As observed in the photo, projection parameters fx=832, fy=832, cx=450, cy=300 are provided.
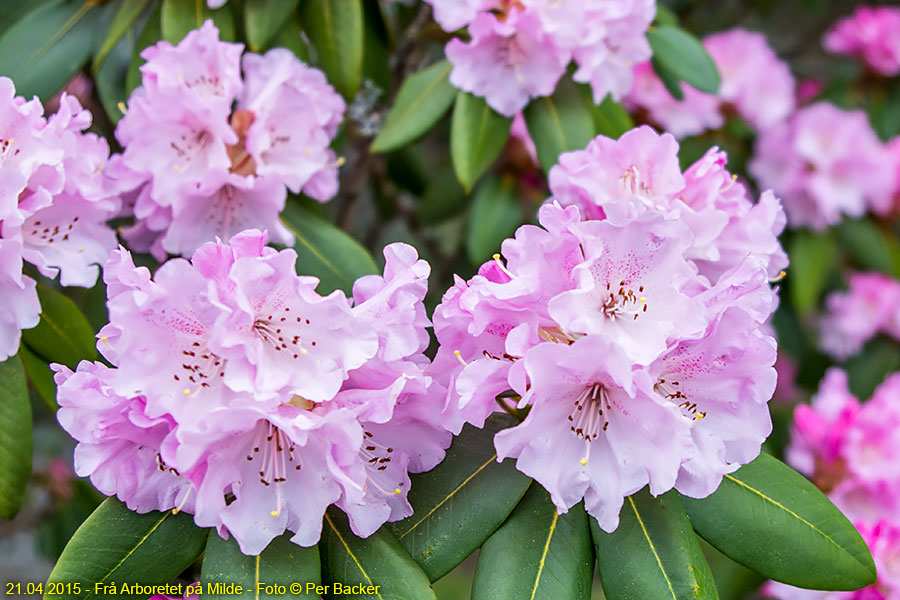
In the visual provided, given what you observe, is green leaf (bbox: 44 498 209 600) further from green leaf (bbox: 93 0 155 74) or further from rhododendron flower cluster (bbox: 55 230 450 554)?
green leaf (bbox: 93 0 155 74)

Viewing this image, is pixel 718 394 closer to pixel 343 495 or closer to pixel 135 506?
pixel 343 495

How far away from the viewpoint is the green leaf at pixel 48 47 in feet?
4.14

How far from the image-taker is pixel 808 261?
1925 mm

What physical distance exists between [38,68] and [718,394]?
1.10 meters

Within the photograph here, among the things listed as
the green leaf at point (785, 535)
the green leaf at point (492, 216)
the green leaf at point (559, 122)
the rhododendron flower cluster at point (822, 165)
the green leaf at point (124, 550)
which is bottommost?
the rhododendron flower cluster at point (822, 165)

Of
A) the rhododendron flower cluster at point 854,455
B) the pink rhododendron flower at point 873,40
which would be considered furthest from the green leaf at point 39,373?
the pink rhododendron flower at point 873,40

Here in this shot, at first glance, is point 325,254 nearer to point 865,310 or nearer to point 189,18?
point 189,18

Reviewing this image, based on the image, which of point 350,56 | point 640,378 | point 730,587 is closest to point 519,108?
point 350,56

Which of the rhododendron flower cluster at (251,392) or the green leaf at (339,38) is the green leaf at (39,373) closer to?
the rhododendron flower cluster at (251,392)

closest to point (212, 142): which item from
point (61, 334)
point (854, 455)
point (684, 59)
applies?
point (61, 334)

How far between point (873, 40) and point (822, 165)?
1.85 feet

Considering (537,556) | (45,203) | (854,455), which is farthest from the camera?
(854,455)

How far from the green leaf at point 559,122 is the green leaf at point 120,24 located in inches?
24.3

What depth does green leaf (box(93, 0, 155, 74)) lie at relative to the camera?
1.22m
